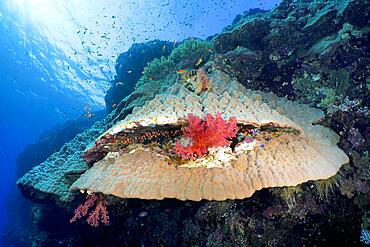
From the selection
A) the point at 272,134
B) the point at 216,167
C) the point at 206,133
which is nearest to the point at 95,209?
the point at 216,167

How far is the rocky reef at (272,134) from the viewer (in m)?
3.79

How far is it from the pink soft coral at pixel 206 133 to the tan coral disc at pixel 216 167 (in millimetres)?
199

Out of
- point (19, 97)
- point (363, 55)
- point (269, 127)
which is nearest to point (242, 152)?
point (269, 127)

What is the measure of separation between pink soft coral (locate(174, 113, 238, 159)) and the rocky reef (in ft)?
1.19

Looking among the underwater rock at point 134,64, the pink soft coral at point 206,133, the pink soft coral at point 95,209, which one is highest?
the underwater rock at point 134,64

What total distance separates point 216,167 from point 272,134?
0.97 metres

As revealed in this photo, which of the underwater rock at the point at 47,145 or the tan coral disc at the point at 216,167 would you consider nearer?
the tan coral disc at the point at 216,167

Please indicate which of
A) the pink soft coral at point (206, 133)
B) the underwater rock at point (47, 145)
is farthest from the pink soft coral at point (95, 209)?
the underwater rock at point (47, 145)

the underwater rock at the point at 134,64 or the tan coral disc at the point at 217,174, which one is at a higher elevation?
the underwater rock at the point at 134,64

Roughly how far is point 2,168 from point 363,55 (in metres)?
58.0

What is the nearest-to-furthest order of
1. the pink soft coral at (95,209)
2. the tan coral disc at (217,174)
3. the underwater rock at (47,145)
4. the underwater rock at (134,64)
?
1. the tan coral disc at (217,174)
2. the pink soft coral at (95,209)
3. the underwater rock at (134,64)
4. the underwater rock at (47,145)

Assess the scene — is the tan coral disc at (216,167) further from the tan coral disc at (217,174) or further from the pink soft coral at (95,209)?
the pink soft coral at (95,209)

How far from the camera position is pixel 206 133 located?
9.86ft

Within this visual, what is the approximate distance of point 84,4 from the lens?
3092 centimetres
